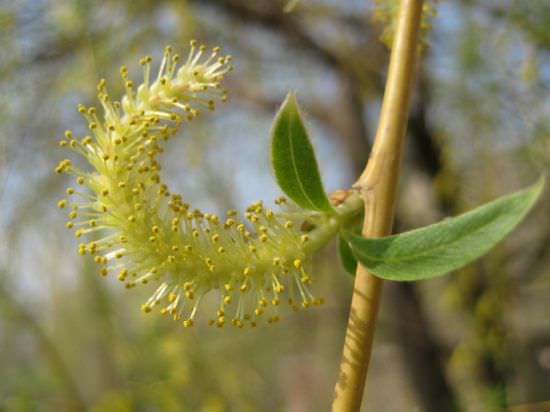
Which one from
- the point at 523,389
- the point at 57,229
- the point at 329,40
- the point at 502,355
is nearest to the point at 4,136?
the point at 57,229

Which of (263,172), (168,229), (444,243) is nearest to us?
(444,243)

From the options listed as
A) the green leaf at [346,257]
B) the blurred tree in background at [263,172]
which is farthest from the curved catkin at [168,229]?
the blurred tree in background at [263,172]

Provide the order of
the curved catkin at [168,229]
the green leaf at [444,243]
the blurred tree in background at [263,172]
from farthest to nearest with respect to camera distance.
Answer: the blurred tree in background at [263,172] < the curved catkin at [168,229] < the green leaf at [444,243]

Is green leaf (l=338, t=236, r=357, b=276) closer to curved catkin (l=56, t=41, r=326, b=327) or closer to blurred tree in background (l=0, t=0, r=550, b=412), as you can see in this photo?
curved catkin (l=56, t=41, r=326, b=327)

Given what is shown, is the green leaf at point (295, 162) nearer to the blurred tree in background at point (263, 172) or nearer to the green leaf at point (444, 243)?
the green leaf at point (444, 243)

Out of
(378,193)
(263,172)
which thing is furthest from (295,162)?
(263,172)

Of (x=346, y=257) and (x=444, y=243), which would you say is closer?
(x=444, y=243)

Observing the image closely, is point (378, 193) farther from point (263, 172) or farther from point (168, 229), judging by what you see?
point (263, 172)
